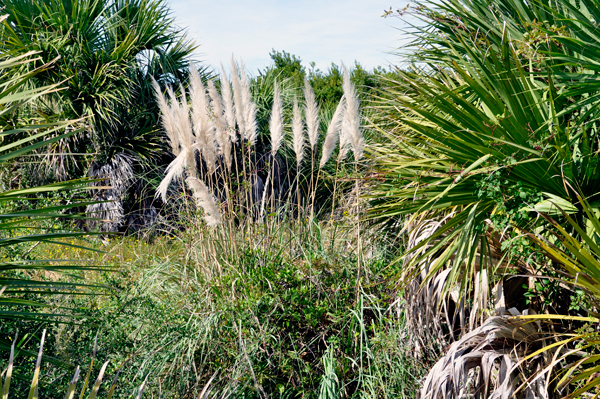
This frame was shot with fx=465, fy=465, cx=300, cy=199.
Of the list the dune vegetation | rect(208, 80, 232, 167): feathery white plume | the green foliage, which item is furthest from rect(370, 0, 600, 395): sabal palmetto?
rect(208, 80, 232, 167): feathery white plume

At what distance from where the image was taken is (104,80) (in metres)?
10.1

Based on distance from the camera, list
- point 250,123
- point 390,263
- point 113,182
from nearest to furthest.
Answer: point 390,263 → point 250,123 → point 113,182

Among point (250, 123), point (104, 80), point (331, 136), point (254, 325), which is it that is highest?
point (104, 80)

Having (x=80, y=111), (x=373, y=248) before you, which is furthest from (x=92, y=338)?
(x=80, y=111)

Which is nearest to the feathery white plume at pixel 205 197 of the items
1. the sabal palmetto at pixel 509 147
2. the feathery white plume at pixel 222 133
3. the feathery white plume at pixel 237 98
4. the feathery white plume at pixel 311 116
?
the feathery white plume at pixel 222 133

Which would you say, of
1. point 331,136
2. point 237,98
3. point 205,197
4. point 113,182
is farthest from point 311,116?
point 113,182

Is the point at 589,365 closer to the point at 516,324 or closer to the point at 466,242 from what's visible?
the point at 516,324

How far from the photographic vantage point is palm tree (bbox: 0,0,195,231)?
391 inches

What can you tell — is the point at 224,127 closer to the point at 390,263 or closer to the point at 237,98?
the point at 237,98

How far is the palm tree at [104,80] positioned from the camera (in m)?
9.94

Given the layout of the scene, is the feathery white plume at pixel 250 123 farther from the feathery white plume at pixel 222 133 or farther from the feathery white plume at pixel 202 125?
the feathery white plume at pixel 202 125

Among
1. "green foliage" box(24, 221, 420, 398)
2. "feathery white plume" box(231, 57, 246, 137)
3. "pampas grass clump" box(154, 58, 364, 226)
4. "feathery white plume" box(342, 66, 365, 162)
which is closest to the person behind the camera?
"green foliage" box(24, 221, 420, 398)

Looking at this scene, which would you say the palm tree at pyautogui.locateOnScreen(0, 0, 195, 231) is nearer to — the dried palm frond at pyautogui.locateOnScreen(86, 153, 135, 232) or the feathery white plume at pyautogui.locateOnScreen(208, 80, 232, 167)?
the dried palm frond at pyautogui.locateOnScreen(86, 153, 135, 232)

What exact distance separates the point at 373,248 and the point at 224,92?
2165 millimetres
